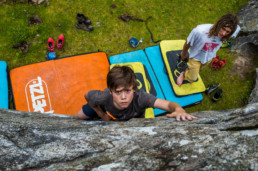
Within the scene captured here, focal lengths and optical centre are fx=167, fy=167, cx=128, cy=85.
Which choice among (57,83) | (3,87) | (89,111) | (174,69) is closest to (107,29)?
(57,83)

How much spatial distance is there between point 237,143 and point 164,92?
12.6 feet

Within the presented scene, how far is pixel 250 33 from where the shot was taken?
6551mm

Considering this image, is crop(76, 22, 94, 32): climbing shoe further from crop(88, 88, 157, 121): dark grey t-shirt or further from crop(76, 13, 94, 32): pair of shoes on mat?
crop(88, 88, 157, 121): dark grey t-shirt

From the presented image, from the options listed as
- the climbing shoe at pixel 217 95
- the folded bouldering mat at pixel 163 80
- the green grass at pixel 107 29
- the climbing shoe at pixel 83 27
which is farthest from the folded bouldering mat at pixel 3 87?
the climbing shoe at pixel 217 95

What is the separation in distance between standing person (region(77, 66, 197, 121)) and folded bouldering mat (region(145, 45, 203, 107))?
2.41 m

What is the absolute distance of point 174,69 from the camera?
5.62m

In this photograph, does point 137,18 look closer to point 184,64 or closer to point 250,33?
point 184,64

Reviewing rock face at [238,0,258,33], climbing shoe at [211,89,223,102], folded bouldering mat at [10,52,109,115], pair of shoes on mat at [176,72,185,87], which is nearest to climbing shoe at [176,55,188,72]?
pair of shoes on mat at [176,72,185,87]

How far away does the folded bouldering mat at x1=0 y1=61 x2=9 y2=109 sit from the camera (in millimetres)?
4727

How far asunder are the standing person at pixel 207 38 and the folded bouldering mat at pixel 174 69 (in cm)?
55

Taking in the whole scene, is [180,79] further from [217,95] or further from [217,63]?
[217,63]

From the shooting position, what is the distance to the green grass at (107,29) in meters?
5.78

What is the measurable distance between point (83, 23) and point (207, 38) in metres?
4.44

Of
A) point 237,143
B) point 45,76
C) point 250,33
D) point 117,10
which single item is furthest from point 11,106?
point 250,33
